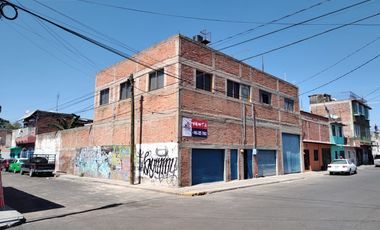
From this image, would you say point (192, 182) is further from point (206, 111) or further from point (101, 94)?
point (101, 94)

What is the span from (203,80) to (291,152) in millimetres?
13843

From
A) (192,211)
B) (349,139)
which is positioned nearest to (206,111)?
(192,211)

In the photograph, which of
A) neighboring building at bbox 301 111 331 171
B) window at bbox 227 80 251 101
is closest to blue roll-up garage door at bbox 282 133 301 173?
neighboring building at bbox 301 111 331 171

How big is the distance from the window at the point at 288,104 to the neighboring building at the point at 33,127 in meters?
29.2

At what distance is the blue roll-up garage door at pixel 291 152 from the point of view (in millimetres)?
28859

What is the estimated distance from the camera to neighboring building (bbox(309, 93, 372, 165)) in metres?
49.0

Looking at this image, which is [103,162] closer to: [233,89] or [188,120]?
[188,120]

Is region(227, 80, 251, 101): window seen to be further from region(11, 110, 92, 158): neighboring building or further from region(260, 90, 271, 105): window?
region(11, 110, 92, 158): neighboring building

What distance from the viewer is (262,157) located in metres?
25.7

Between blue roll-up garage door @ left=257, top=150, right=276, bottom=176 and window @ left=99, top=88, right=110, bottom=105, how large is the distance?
13997 millimetres

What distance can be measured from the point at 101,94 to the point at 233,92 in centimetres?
1249

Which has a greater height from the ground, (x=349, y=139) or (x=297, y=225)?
(x=349, y=139)

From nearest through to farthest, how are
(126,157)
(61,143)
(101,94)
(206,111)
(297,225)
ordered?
(297,225), (206,111), (126,157), (101,94), (61,143)

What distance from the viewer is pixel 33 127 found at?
43.7m
